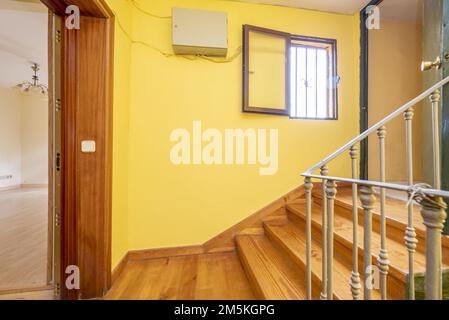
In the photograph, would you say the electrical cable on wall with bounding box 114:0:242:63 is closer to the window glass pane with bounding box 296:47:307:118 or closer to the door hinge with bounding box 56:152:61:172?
the window glass pane with bounding box 296:47:307:118

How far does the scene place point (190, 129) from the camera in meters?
2.19

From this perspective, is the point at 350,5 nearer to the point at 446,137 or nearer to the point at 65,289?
the point at 446,137

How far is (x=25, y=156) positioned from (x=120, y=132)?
19.8 feet

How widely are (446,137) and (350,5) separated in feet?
6.51

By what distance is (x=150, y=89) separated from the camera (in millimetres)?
2133

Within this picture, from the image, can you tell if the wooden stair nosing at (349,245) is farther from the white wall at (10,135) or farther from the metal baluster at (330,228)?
the white wall at (10,135)

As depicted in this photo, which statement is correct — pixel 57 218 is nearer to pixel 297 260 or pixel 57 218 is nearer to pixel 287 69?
pixel 297 260

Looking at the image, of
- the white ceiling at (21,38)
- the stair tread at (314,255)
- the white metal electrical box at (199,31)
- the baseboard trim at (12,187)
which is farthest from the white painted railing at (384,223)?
the baseboard trim at (12,187)

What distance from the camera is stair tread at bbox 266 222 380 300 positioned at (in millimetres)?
1161

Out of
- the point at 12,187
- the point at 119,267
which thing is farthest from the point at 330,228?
the point at 12,187

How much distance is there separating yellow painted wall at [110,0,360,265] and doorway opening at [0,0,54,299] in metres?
0.64

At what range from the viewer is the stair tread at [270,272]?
133cm

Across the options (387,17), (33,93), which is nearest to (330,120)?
(387,17)

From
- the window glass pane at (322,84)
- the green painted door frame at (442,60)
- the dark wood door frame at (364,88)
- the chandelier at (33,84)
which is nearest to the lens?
the green painted door frame at (442,60)
